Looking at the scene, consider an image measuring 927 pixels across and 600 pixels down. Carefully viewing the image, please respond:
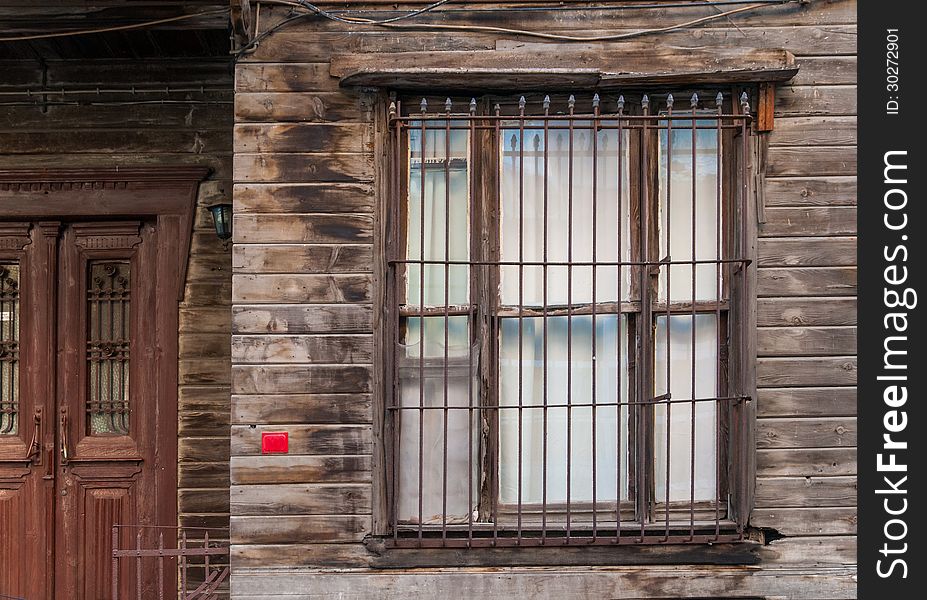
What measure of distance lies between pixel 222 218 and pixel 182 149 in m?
0.52

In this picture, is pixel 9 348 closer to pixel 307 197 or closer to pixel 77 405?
pixel 77 405

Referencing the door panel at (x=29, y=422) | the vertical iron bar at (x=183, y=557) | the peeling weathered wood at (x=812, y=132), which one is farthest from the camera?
the door panel at (x=29, y=422)

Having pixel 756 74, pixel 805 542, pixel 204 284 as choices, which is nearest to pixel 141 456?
pixel 204 284

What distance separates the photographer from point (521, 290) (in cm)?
369

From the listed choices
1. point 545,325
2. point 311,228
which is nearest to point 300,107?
point 311,228

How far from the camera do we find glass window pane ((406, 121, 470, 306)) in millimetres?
3854

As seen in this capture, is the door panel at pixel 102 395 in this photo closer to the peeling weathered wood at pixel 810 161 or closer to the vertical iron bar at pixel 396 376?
the vertical iron bar at pixel 396 376

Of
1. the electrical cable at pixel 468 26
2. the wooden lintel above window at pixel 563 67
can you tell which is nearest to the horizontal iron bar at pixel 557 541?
the wooden lintel above window at pixel 563 67

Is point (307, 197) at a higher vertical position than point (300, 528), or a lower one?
higher

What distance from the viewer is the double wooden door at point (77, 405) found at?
15.4 feet

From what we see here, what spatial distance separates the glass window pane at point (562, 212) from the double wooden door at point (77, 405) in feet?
7.32

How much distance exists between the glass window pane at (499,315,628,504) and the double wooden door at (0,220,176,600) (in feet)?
6.91

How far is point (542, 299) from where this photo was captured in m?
3.87
